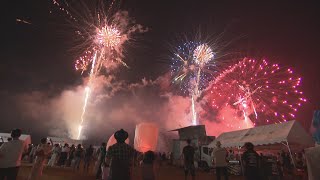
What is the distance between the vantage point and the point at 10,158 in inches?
216

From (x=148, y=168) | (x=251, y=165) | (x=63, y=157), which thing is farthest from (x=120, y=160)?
(x=63, y=157)

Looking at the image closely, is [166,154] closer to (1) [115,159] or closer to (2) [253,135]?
(2) [253,135]

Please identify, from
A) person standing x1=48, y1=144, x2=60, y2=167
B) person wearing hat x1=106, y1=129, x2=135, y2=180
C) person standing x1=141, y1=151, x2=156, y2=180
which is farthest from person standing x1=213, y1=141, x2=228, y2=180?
person standing x1=48, y1=144, x2=60, y2=167

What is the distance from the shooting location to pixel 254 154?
716 cm

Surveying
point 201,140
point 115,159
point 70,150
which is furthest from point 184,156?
point 201,140

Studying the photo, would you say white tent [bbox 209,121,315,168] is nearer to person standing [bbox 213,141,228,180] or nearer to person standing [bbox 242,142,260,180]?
person standing [bbox 213,141,228,180]

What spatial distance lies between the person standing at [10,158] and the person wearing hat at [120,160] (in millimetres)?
2344

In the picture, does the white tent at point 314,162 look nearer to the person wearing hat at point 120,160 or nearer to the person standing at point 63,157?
the person wearing hat at point 120,160

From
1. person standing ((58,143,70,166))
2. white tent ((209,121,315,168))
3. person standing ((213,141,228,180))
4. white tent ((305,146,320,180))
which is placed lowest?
white tent ((305,146,320,180))

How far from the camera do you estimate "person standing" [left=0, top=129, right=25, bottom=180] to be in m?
5.40

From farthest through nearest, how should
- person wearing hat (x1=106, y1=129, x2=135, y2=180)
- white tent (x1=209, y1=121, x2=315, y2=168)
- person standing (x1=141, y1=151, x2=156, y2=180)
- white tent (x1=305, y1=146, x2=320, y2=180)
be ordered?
white tent (x1=209, y1=121, x2=315, y2=168), person standing (x1=141, y1=151, x2=156, y2=180), person wearing hat (x1=106, y1=129, x2=135, y2=180), white tent (x1=305, y1=146, x2=320, y2=180)

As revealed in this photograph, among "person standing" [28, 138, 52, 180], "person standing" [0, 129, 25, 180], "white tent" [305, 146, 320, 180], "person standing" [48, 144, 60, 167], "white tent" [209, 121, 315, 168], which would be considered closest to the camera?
"white tent" [305, 146, 320, 180]

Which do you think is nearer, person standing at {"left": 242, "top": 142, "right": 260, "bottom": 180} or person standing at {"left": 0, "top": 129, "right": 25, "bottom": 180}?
person standing at {"left": 0, "top": 129, "right": 25, "bottom": 180}

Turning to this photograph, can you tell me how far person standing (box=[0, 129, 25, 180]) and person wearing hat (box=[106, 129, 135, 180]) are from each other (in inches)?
92.3
